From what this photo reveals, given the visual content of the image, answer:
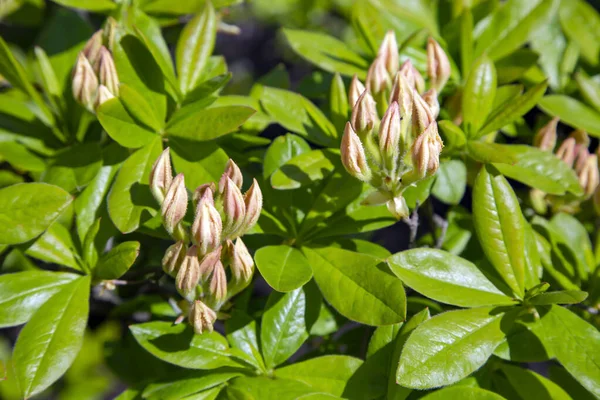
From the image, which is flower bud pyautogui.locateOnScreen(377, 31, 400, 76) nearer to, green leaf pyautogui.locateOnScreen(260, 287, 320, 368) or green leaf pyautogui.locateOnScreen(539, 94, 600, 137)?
green leaf pyautogui.locateOnScreen(539, 94, 600, 137)

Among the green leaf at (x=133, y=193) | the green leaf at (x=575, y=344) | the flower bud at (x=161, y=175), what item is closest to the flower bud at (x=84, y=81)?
the green leaf at (x=133, y=193)

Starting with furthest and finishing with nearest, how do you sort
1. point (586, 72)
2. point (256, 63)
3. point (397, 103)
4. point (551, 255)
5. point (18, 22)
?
1. point (256, 63)
2. point (18, 22)
3. point (586, 72)
4. point (551, 255)
5. point (397, 103)

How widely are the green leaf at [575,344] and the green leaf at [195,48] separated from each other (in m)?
0.84

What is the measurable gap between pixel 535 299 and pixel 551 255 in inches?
8.6

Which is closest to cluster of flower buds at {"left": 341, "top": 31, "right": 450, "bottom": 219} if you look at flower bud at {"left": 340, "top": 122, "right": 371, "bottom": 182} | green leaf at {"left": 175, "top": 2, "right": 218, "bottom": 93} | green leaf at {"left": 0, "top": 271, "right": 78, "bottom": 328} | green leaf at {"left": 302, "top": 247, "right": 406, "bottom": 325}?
flower bud at {"left": 340, "top": 122, "right": 371, "bottom": 182}

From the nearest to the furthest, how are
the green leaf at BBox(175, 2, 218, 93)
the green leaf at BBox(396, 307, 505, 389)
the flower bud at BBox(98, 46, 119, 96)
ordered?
the green leaf at BBox(396, 307, 505, 389) < the flower bud at BBox(98, 46, 119, 96) < the green leaf at BBox(175, 2, 218, 93)

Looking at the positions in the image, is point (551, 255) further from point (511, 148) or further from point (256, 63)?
point (256, 63)

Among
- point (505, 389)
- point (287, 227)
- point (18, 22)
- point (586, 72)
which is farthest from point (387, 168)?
point (18, 22)

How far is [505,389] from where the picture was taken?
1115 mm

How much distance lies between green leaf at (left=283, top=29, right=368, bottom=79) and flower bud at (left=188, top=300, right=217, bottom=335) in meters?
0.63

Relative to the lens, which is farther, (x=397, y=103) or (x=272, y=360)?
(x=272, y=360)

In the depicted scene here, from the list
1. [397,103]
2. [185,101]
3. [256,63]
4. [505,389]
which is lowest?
[256,63]

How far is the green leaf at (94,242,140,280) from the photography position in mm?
1010

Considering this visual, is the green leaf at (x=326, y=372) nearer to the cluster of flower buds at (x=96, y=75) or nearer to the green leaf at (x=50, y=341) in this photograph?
the green leaf at (x=50, y=341)
